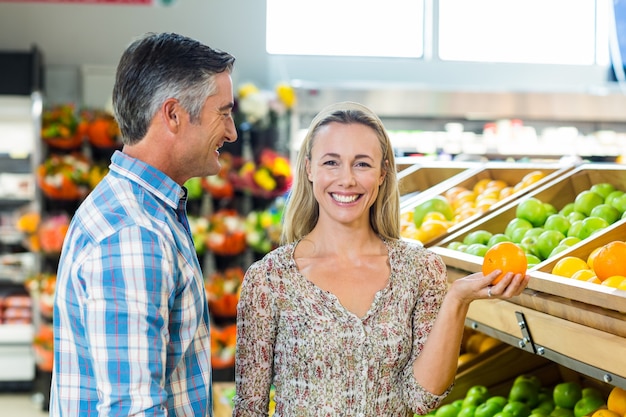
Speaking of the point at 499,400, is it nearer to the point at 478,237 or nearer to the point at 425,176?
the point at 478,237

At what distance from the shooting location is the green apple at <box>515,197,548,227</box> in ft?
9.02

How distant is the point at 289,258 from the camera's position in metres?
2.05

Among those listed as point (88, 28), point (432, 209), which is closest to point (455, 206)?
point (432, 209)

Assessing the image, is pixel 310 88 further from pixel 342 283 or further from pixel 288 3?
pixel 342 283

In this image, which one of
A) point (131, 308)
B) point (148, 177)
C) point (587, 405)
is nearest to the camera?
point (131, 308)

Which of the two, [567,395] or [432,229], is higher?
[432,229]

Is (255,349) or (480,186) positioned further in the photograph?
(480,186)

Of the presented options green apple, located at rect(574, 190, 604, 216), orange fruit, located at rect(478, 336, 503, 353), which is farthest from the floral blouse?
orange fruit, located at rect(478, 336, 503, 353)

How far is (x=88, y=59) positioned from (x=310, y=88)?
254cm

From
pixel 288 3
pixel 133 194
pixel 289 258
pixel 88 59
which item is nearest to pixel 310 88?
pixel 288 3

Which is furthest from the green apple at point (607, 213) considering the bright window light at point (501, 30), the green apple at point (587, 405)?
the bright window light at point (501, 30)

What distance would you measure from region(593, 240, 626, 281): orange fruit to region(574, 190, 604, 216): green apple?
2.28ft

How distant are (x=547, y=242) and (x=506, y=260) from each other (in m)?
0.69

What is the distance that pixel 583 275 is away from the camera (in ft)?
6.66
